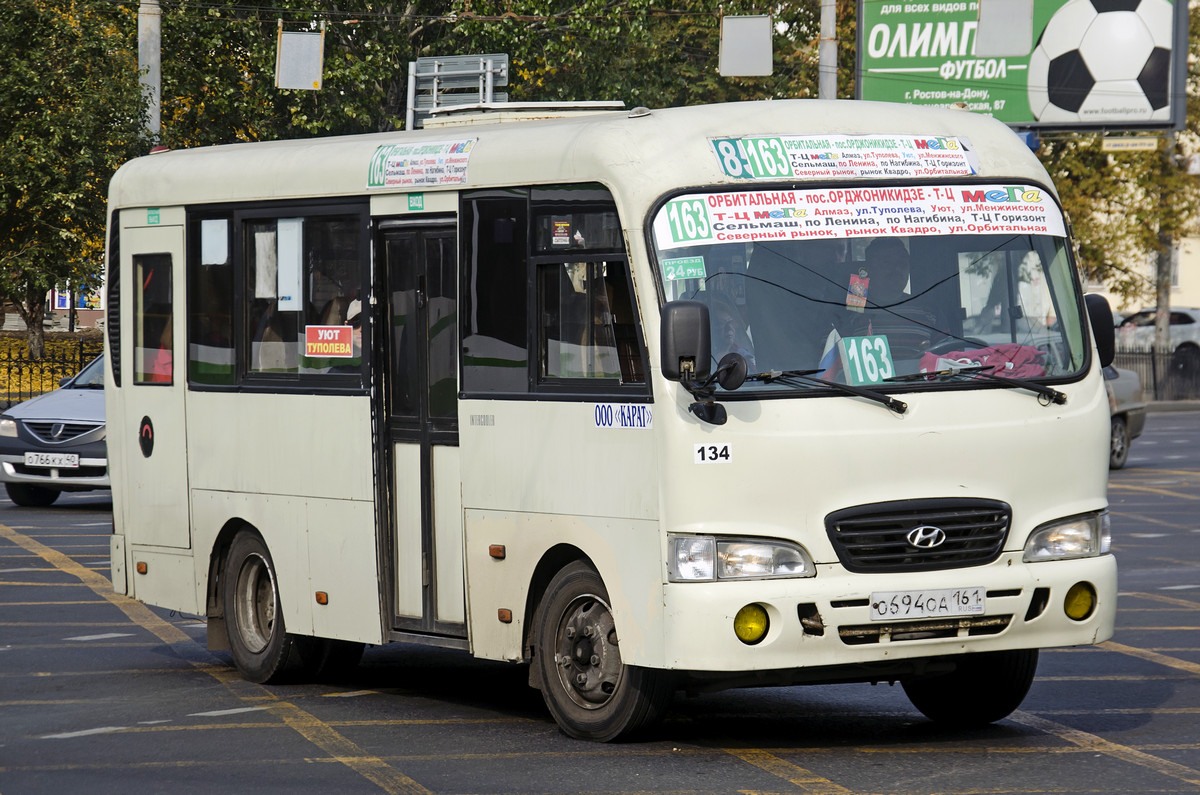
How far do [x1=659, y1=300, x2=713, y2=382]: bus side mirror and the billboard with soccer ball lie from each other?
94.4 feet

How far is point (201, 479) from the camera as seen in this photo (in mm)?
10805

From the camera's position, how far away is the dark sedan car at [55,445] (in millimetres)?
19547

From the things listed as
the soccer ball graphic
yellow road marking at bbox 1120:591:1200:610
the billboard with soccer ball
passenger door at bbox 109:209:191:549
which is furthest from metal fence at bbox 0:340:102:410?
yellow road marking at bbox 1120:591:1200:610

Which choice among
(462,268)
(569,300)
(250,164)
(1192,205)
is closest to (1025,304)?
(569,300)

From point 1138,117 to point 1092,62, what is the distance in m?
1.34

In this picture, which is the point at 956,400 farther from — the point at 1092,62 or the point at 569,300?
the point at 1092,62

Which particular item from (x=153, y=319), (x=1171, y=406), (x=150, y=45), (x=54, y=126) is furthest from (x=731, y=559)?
(x=1171, y=406)

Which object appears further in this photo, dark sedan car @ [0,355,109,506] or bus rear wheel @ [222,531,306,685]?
dark sedan car @ [0,355,109,506]

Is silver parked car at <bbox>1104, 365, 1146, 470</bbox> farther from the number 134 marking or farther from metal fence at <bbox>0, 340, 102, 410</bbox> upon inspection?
metal fence at <bbox>0, 340, 102, 410</bbox>

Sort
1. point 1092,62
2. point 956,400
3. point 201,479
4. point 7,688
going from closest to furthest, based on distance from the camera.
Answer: point 956,400 < point 7,688 < point 201,479 < point 1092,62

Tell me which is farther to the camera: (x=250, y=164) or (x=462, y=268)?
(x=250, y=164)

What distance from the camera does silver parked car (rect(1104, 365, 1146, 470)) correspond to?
2416 cm

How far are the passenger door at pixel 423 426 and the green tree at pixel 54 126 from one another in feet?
72.9

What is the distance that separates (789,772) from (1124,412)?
57.9 ft
